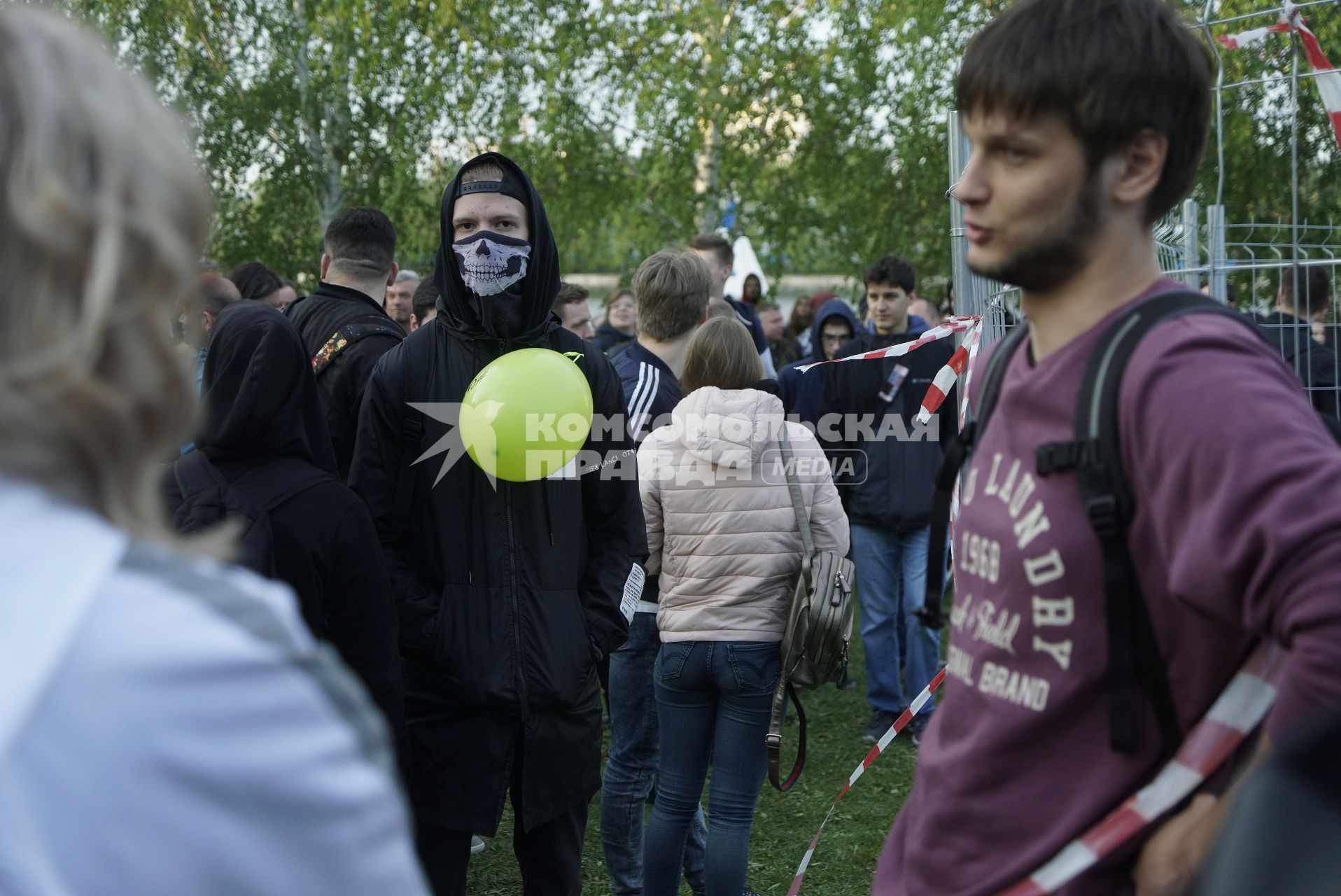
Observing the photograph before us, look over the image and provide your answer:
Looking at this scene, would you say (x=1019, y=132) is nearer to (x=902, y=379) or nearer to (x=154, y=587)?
(x=154, y=587)

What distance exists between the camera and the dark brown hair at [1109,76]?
1.59 meters

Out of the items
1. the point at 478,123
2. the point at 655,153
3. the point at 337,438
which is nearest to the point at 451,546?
the point at 337,438

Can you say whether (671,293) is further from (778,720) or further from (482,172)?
(778,720)

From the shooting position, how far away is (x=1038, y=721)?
1.57 metres

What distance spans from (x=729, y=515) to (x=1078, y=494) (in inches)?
96.7

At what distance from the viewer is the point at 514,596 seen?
10.5ft

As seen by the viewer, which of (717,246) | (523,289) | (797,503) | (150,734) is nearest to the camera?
(150,734)

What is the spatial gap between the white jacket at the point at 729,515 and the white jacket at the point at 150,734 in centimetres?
308

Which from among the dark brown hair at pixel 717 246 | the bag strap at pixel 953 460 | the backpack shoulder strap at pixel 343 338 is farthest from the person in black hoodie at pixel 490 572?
the dark brown hair at pixel 717 246

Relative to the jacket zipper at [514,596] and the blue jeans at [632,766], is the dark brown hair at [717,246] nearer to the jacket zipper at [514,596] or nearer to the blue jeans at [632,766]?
the blue jeans at [632,766]

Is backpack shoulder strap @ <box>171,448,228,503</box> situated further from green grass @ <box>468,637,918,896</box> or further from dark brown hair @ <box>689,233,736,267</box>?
dark brown hair @ <box>689,233,736,267</box>

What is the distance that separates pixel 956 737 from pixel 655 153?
17281 mm

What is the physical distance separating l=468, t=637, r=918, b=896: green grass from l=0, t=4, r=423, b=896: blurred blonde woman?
13.1 ft

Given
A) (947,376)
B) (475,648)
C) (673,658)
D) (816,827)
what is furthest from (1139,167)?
(816,827)
